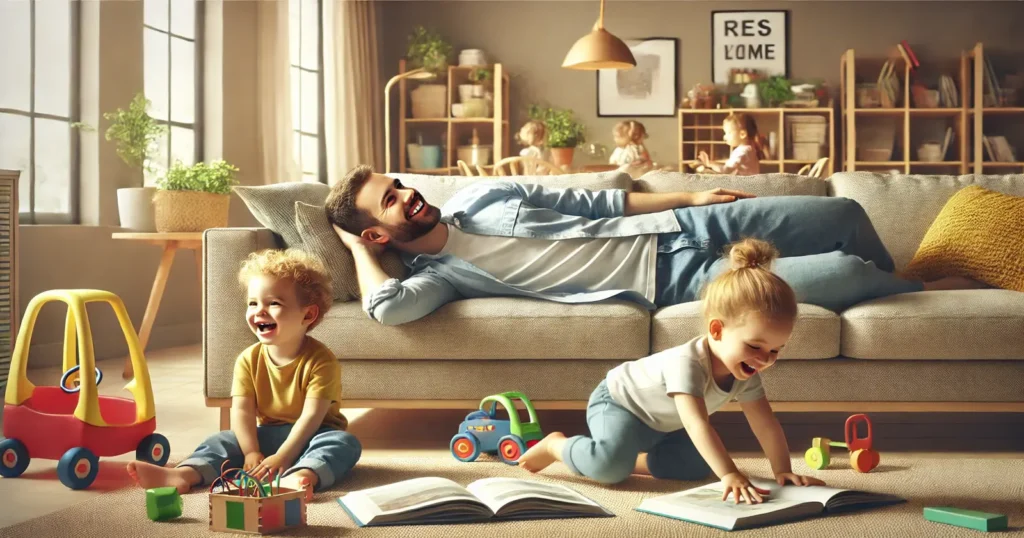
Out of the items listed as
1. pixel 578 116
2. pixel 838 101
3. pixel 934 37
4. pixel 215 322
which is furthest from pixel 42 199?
pixel 934 37

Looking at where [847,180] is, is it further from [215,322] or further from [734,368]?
[215,322]

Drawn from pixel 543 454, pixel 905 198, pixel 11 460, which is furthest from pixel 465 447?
pixel 905 198

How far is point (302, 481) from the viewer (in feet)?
6.29

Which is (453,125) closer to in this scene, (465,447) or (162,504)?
(465,447)

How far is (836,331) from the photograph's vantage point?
2.41 meters

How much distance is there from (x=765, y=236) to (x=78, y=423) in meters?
1.76

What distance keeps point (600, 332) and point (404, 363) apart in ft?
1.58

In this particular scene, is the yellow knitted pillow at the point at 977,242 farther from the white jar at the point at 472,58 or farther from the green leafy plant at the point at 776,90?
the white jar at the point at 472,58

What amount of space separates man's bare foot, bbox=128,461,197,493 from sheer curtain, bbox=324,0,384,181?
4199 mm

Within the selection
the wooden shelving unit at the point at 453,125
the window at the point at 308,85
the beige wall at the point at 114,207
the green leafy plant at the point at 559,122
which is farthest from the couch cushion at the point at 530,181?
the wooden shelving unit at the point at 453,125

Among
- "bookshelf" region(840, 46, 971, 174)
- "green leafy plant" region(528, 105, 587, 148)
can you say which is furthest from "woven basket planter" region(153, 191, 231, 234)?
"bookshelf" region(840, 46, 971, 174)

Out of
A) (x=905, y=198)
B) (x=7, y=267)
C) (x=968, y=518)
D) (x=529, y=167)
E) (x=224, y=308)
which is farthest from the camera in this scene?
(x=529, y=167)

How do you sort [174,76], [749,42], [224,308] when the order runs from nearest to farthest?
[224,308] < [174,76] < [749,42]

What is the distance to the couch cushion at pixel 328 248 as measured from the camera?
2584 millimetres
